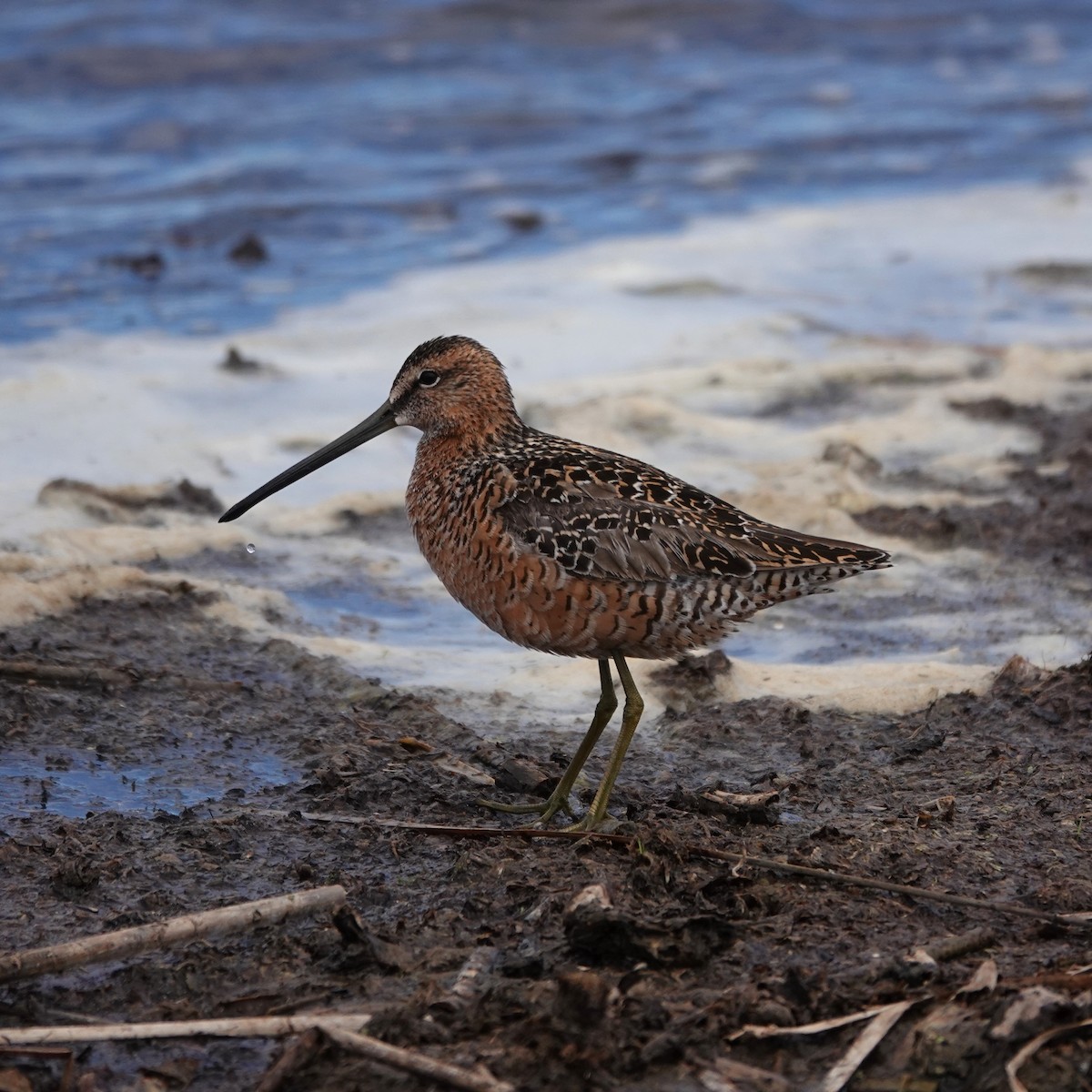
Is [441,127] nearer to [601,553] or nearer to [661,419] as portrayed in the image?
[661,419]

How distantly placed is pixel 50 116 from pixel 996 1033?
492 inches

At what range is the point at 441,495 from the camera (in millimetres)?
4406

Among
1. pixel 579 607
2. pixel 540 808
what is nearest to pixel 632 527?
pixel 579 607

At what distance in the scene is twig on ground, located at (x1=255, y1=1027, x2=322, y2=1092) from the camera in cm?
280

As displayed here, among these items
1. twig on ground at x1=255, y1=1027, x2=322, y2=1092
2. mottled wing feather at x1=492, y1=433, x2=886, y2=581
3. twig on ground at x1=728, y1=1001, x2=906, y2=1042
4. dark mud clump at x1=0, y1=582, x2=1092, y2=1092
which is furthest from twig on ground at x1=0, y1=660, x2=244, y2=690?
twig on ground at x1=728, y1=1001, x2=906, y2=1042

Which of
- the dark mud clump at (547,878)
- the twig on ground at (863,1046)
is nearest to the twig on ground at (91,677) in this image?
the dark mud clump at (547,878)

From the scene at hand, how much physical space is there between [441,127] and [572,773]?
10516mm

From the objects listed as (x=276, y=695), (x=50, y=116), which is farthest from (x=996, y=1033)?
A: (x=50, y=116)

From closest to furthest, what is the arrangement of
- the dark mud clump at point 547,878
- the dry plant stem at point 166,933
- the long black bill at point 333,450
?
the dark mud clump at point 547,878, the dry plant stem at point 166,933, the long black bill at point 333,450

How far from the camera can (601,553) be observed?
159 inches

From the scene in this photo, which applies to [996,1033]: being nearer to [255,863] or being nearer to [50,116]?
[255,863]

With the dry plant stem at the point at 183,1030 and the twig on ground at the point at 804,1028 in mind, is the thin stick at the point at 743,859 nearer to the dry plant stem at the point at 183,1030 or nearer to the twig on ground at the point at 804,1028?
the twig on ground at the point at 804,1028

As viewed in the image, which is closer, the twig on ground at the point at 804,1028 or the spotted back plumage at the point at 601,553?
the twig on ground at the point at 804,1028

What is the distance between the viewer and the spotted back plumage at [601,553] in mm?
4059
